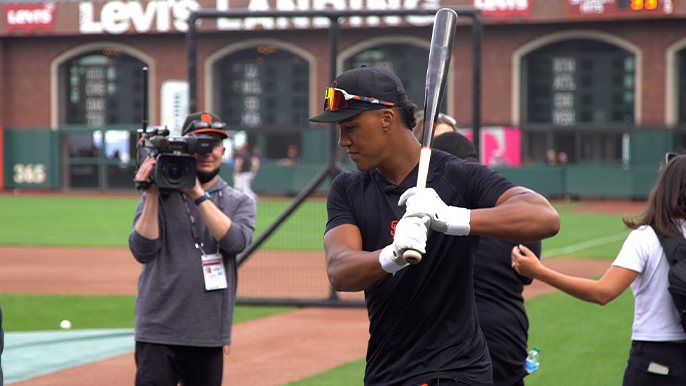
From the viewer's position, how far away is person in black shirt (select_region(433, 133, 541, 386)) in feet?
11.8

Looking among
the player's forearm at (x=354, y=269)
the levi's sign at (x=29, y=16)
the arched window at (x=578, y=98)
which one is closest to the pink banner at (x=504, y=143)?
the arched window at (x=578, y=98)

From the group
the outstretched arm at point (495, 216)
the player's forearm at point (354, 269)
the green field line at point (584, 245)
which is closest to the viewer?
the outstretched arm at point (495, 216)

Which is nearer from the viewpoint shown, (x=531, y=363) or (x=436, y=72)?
(x=436, y=72)

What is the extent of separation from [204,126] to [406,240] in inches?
101

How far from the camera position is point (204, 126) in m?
4.64

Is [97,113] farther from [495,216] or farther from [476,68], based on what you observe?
[495,216]

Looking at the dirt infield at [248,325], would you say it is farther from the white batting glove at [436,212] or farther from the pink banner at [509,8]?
the pink banner at [509,8]

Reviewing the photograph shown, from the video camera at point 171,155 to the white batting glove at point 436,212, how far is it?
2.01 meters

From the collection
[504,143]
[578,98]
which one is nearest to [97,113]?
[504,143]

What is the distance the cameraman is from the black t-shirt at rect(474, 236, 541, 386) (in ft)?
4.78

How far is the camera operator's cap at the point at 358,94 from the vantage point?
273cm

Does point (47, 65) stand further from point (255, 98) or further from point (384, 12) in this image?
point (384, 12)

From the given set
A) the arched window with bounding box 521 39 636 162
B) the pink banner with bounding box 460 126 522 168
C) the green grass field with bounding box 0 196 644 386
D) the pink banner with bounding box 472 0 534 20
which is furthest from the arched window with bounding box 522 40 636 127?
the green grass field with bounding box 0 196 644 386

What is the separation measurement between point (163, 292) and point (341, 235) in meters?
1.80
